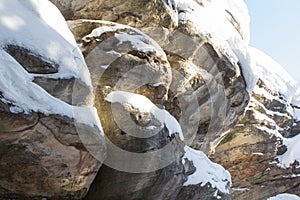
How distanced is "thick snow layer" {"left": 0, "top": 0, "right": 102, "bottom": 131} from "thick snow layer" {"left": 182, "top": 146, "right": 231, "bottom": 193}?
3.99 m

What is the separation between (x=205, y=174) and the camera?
30.5ft

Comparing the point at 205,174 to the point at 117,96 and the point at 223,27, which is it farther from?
the point at 223,27

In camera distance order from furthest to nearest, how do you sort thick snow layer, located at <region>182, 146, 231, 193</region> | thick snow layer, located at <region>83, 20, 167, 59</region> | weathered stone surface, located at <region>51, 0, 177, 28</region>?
weathered stone surface, located at <region>51, 0, 177, 28</region> → thick snow layer, located at <region>182, 146, 231, 193</region> → thick snow layer, located at <region>83, 20, 167, 59</region>

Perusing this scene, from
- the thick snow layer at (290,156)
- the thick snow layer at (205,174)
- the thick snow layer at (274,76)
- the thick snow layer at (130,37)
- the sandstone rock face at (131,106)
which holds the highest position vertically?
the thick snow layer at (130,37)

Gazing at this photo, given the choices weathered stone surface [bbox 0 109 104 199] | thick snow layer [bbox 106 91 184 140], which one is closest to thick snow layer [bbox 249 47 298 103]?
thick snow layer [bbox 106 91 184 140]

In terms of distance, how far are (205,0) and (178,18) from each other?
11.6ft

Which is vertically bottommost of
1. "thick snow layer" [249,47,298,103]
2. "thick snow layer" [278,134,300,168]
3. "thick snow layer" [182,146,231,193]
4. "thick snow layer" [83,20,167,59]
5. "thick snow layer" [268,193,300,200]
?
"thick snow layer" [268,193,300,200]

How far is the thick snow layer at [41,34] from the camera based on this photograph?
5.11m

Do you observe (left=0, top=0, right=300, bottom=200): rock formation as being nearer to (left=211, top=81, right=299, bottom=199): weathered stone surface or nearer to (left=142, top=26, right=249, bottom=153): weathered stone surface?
(left=142, top=26, right=249, bottom=153): weathered stone surface

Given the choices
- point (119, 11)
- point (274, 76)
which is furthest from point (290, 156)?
point (119, 11)

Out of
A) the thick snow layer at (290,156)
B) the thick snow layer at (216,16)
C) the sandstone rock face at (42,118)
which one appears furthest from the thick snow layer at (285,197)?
the sandstone rock face at (42,118)

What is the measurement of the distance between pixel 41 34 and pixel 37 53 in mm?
427

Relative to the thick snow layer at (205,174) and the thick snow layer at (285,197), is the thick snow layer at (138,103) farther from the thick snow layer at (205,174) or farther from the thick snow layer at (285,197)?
the thick snow layer at (285,197)

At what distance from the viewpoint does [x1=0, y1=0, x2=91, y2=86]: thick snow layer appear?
5.11 meters
